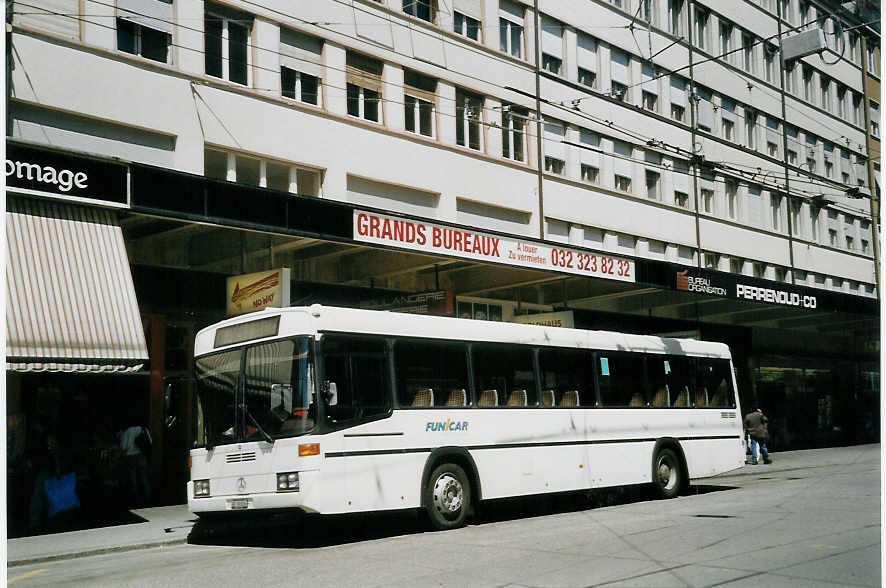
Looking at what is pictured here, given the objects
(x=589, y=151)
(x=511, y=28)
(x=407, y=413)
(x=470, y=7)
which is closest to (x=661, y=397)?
(x=407, y=413)

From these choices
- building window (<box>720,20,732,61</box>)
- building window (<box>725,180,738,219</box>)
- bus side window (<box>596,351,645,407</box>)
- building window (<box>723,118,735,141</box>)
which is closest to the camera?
bus side window (<box>596,351,645,407</box>)

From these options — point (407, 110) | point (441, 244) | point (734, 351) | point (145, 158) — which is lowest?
point (734, 351)

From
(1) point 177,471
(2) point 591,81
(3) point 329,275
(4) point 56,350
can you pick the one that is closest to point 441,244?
(3) point 329,275

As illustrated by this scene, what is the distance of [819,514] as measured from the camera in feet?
42.8

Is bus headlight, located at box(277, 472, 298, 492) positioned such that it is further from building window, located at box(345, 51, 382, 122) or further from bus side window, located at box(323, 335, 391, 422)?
building window, located at box(345, 51, 382, 122)

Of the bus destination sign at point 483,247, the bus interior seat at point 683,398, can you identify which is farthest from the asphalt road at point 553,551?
the bus destination sign at point 483,247

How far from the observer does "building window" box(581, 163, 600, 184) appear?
98.0 ft

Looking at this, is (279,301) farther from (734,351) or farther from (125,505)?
(734,351)

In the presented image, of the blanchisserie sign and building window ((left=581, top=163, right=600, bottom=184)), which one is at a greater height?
building window ((left=581, top=163, right=600, bottom=184))

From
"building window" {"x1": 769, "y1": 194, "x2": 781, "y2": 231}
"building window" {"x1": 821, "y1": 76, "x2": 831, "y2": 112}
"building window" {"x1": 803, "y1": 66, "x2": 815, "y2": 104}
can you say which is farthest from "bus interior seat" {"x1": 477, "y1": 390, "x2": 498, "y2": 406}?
"building window" {"x1": 821, "y1": 76, "x2": 831, "y2": 112}

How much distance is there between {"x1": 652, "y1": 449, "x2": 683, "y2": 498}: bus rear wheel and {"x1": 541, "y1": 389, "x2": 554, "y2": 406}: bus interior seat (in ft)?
9.49

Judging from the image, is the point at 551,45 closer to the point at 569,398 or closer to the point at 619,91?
the point at 619,91

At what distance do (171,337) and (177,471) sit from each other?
99.3 inches

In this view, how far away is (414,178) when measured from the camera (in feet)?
77.7
